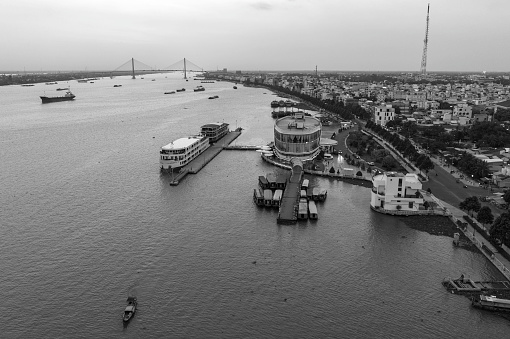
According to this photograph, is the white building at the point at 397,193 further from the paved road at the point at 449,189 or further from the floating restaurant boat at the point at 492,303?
the floating restaurant boat at the point at 492,303

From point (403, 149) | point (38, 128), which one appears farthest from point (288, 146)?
point (38, 128)

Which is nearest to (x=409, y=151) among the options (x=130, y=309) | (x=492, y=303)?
(x=492, y=303)

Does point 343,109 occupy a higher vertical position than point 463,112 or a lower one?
lower

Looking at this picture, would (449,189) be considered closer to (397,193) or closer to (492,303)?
(397,193)

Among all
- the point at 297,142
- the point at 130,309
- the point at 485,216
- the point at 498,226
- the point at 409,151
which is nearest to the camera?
the point at 130,309

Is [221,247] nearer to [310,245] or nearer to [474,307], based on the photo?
[310,245]

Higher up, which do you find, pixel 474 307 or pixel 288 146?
pixel 288 146

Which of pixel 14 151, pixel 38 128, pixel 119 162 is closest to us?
pixel 119 162
